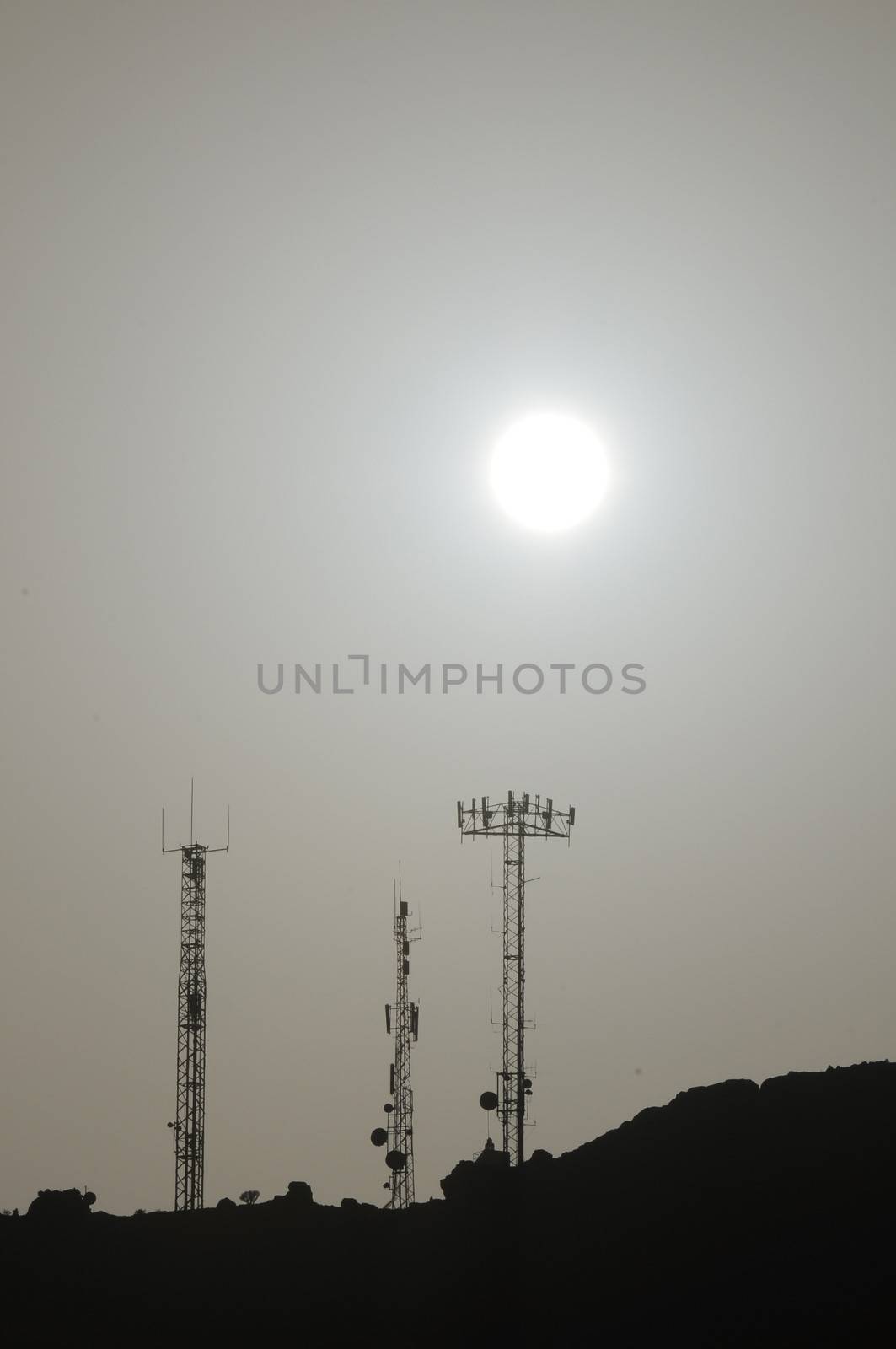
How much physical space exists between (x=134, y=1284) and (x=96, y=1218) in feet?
17.3

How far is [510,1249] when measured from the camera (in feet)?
184

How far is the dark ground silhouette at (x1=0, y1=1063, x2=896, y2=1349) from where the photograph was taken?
Answer: 5103 cm

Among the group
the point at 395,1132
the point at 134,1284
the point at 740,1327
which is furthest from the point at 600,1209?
the point at 395,1132

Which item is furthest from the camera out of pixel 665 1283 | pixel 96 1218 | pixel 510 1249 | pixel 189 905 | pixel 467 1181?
pixel 189 905

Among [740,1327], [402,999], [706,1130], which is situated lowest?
[740,1327]

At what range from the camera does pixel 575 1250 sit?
55562mm

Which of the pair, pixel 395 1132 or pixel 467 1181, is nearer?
pixel 467 1181

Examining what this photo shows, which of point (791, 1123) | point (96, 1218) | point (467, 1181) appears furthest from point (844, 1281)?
point (96, 1218)

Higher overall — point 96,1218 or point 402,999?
point 402,999

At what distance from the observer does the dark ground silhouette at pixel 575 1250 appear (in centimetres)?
5103

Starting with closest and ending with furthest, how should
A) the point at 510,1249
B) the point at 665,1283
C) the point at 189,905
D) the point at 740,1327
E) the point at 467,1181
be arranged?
the point at 740,1327, the point at 665,1283, the point at 510,1249, the point at 467,1181, the point at 189,905

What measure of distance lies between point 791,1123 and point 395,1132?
21.7m

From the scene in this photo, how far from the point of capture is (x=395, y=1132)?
75688mm

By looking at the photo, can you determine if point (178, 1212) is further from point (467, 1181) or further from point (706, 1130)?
point (706, 1130)
